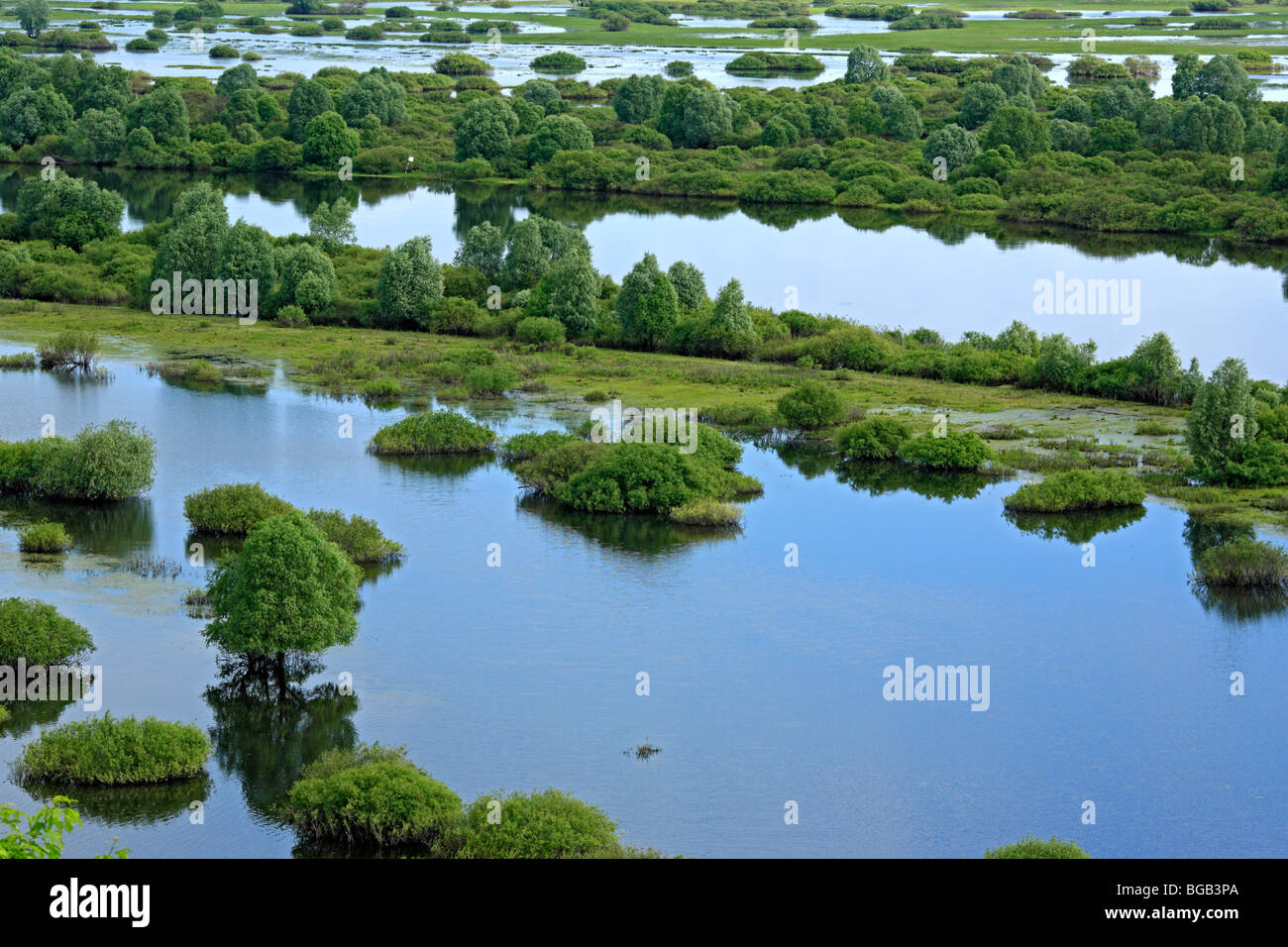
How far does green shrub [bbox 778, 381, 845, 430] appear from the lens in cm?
5816

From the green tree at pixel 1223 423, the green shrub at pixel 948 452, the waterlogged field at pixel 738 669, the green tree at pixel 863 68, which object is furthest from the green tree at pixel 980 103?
the waterlogged field at pixel 738 669

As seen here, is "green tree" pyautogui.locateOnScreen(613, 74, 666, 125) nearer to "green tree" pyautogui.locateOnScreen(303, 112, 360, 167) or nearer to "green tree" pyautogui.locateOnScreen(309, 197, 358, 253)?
"green tree" pyautogui.locateOnScreen(303, 112, 360, 167)

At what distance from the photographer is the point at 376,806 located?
2864 cm

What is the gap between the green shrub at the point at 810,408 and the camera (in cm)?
5816

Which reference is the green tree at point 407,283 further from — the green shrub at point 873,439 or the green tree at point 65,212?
the green shrub at point 873,439

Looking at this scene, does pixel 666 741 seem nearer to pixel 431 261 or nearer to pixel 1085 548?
pixel 1085 548

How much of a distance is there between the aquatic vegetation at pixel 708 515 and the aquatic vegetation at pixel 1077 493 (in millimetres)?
8712

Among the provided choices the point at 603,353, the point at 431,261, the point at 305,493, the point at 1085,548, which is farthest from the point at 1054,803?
the point at 431,261

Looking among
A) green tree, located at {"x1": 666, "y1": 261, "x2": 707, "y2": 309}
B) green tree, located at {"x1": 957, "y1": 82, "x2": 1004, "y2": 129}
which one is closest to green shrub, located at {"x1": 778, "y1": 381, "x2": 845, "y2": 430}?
green tree, located at {"x1": 666, "y1": 261, "x2": 707, "y2": 309}

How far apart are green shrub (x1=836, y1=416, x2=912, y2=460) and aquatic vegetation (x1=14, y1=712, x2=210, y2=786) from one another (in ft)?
95.3

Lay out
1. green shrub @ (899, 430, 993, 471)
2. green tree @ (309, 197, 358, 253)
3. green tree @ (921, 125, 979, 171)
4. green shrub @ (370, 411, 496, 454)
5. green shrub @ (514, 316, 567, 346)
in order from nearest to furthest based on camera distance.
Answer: green shrub @ (899, 430, 993, 471) < green shrub @ (370, 411, 496, 454) < green shrub @ (514, 316, 567, 346) < green tree @ (309, 197, 358, 253) < green tree @ (921, 125, 979, 171)

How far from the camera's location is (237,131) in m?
128

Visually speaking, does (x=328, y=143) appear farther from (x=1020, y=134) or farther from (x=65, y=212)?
(x=1020, y=134)
